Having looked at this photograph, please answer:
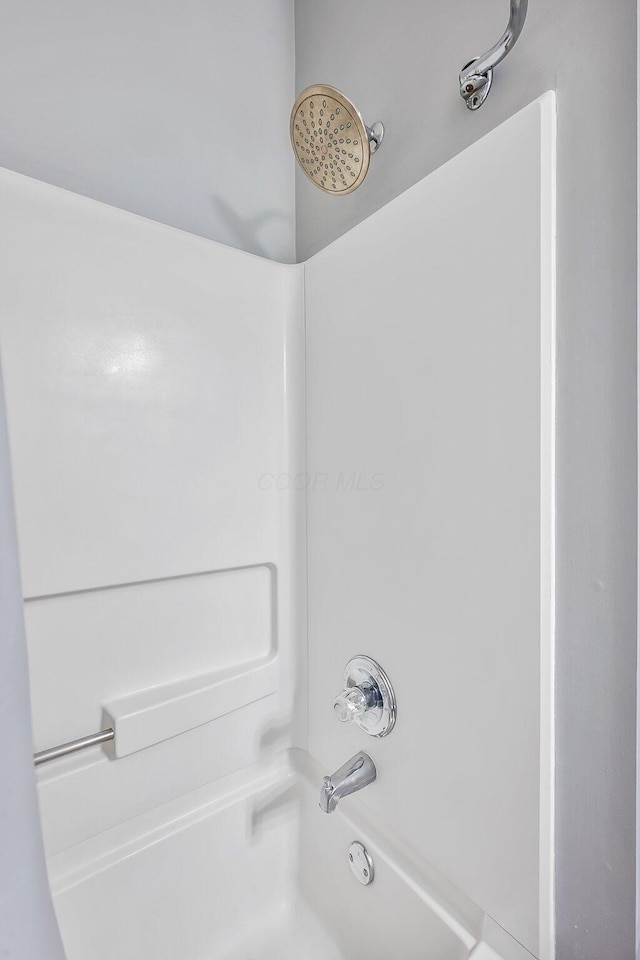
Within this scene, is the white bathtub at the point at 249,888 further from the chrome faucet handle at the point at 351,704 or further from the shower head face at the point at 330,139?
the shower head face at the point at 330,139

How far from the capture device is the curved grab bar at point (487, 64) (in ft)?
2.06

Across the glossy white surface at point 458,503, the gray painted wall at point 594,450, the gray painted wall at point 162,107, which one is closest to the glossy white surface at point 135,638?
the glossy white surface at point 458,503

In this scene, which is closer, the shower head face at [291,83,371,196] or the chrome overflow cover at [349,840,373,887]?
the shower head face at [291,83,371,196]

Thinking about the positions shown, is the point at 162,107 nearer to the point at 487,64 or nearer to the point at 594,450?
the point at 487,64

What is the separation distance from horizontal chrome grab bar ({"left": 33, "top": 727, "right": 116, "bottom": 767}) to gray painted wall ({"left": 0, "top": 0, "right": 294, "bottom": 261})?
102 centimetres

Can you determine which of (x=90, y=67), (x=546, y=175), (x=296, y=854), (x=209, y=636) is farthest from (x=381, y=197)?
(x=296, y=854)

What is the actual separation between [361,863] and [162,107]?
5.33 ft

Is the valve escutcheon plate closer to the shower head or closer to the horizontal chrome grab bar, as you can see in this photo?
the horizontal chrome grab bar

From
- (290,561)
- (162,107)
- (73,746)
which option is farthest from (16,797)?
(162,107)

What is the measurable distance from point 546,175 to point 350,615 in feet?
2.64

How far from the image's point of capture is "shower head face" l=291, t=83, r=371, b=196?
0.77m

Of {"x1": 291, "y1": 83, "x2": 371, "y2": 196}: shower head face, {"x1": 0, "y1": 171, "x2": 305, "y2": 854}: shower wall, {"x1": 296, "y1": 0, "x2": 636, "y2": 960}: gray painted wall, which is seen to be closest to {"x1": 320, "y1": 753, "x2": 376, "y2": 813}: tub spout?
{"x1": 0, "y1": 171, "x2": 305, "y2": 854}: shower wall

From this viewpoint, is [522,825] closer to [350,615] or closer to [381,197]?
[350,615]

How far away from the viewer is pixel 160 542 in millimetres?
896
